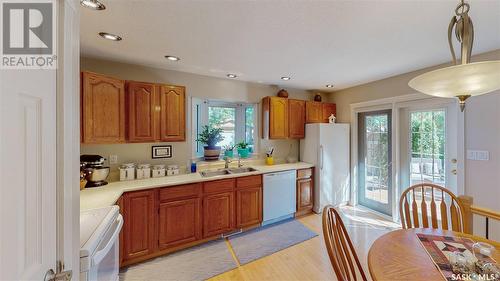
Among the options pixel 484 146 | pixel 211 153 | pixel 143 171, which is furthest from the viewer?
pixel 211 153

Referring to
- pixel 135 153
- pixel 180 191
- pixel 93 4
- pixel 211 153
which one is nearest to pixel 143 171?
pixel 135 153

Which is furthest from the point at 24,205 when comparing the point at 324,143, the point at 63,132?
the point at 324,143

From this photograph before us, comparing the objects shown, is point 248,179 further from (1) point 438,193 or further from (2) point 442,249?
(1) point 438,193

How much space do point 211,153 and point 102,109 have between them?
1610 mm

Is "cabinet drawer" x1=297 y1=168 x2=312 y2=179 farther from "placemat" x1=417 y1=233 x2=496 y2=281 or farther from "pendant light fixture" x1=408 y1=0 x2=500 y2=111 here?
→ "pendant light fixture" x1=408 y1=0 x2=500 y2=111

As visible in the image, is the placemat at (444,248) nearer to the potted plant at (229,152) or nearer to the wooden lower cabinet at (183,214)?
the wooden lower cabinet at (183,214)

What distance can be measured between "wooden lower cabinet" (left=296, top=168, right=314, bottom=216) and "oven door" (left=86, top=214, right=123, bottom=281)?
2719 mm

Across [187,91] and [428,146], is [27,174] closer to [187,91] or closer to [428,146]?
[187,91]

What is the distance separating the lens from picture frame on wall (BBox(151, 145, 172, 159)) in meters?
2.87

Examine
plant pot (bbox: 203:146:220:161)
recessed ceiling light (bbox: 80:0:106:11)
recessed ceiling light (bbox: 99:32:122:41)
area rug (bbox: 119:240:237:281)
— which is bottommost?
area rug (bbox: 119:240:237:281)

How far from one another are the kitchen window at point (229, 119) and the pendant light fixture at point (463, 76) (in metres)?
2.89

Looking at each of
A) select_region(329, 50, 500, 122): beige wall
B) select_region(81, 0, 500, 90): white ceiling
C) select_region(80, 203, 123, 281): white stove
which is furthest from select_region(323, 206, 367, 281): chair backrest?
select_region(329, 50, 500, 122): beige wall

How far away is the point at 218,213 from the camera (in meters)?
2.75

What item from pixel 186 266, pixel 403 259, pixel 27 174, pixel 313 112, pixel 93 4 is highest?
pixel 93 4
